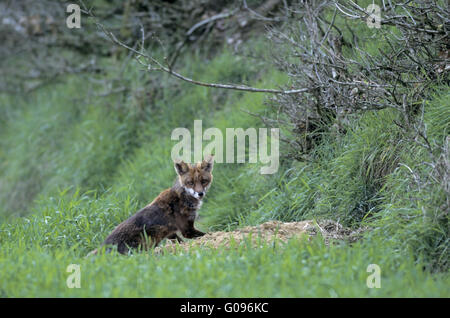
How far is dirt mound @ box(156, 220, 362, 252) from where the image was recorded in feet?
18.8

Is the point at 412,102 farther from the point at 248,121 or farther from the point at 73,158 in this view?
the point at 73,158

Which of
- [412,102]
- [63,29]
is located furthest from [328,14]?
[63,29]

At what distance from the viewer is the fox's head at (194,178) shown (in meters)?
6.88

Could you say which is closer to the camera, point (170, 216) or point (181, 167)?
point (170, 216)

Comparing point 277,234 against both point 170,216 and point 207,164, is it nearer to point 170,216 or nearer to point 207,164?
point 170,216

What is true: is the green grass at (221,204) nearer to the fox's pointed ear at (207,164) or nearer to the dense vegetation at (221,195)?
the dense vegetation at (221,195)

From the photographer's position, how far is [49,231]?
22.9 ft

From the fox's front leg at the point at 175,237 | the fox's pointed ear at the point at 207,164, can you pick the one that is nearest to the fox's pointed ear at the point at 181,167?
the fox's pointed ear at the point at 207,164

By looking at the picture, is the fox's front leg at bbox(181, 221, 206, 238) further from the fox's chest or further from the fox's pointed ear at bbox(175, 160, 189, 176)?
the fox's pointed ear at bbox(175, 160, 189, 176)

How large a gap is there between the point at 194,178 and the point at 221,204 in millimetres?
1497

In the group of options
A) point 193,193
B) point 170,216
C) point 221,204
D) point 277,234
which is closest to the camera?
point 277,234

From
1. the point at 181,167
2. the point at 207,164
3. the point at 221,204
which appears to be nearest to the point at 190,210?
the point at 181,167

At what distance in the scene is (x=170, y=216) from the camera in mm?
6664

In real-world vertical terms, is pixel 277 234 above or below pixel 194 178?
below
